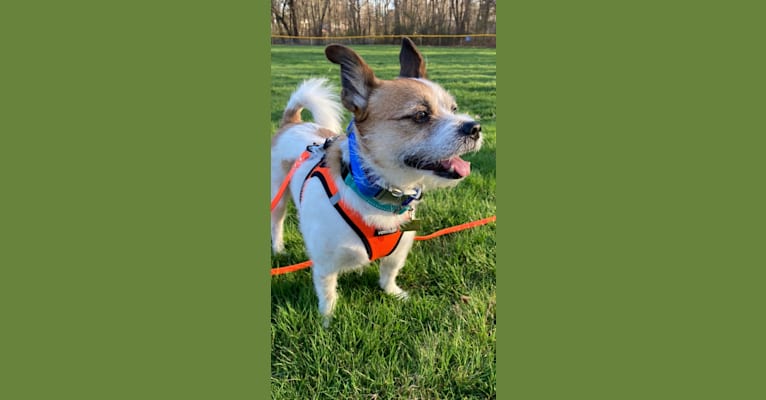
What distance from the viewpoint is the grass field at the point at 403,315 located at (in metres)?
2.31

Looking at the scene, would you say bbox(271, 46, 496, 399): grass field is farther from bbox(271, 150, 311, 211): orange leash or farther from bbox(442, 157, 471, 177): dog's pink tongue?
bbox(442, 157, 471, 177): dog's pink tongue

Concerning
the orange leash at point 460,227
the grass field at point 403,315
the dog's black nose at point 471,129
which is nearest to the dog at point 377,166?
the dog's black nose at point 471,129

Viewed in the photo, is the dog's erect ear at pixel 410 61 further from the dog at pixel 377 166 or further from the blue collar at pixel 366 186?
the blue collar at pixel 366 186

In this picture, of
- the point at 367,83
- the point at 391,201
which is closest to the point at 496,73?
the point at 367,83

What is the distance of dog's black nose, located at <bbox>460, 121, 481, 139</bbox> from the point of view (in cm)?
207

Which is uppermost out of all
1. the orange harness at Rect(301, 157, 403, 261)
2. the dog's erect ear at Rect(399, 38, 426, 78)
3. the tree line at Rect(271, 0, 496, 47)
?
the tree line at Rect(271, 0, 496, 47)

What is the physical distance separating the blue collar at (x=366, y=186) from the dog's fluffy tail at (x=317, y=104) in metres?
0.56

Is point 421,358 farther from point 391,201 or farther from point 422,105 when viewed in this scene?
point 422,105

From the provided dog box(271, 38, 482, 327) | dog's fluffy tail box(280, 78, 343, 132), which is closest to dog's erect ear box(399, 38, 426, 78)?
dog box(271, 38, 482, 327)

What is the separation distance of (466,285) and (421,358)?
590 mm

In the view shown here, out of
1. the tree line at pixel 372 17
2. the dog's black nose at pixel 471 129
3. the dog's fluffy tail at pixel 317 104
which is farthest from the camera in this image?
the dog's fluffy tail at pixel 317 104

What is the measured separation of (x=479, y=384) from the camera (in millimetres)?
2326

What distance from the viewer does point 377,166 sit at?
231 cm

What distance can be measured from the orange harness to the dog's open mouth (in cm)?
44
